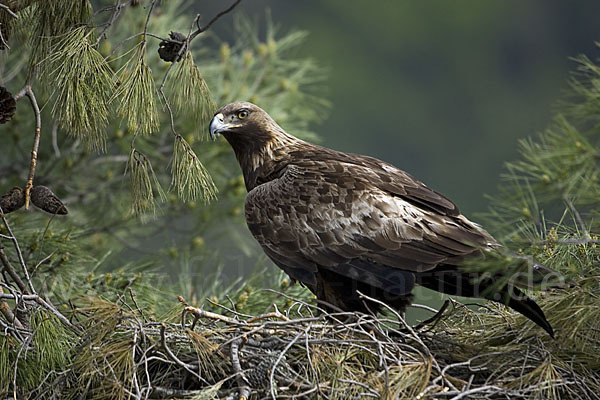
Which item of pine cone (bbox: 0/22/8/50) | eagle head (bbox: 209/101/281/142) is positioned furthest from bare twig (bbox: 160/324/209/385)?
eagle head (bbox: 209/101/281/142)

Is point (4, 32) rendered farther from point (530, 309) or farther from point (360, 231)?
point (530, 309)

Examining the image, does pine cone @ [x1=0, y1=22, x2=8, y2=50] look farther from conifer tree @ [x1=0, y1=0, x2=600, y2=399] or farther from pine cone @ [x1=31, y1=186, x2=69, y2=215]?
pine cone @ [x1=31, y1=186, x2=69, y2=215]

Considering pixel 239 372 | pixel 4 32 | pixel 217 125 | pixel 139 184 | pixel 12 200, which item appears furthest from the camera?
pixel 217 125

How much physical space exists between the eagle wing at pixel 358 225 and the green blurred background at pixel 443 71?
42.2 feet

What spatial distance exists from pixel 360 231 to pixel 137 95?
0.98 meters

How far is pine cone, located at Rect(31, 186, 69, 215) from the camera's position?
8.95 feet

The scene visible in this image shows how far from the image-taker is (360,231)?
129 inches

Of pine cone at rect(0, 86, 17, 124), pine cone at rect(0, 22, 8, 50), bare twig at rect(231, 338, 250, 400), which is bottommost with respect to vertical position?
bare twig at rect(231, 338, 250, 400)

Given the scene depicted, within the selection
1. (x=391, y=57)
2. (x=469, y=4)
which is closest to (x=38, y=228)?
(x=391, y=57)

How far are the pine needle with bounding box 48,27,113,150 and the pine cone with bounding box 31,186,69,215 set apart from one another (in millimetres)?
222

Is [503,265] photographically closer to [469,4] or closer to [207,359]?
[207,359]

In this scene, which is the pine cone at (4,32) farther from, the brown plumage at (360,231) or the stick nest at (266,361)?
the brown plumage at (360,231)

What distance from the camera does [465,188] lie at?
17.5 meters

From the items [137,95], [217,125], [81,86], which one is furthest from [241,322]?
[217,125]
